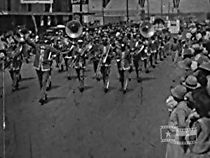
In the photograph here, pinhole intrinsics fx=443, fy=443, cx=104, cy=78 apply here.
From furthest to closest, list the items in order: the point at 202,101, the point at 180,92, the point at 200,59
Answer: the point at 200,59
the point at 180,92
the point at 202,101

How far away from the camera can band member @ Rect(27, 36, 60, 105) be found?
3607mm

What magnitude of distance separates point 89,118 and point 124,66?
1.69 ft

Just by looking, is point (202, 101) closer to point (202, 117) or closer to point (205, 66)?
point (202, 117)

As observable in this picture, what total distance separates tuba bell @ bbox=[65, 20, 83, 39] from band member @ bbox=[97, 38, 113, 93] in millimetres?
212

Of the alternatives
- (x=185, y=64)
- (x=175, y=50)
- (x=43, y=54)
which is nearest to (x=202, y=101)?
(x=185, y=64)

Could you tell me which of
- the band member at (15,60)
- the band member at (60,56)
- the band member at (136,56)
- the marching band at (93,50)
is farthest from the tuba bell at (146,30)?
the band member at (15,60)

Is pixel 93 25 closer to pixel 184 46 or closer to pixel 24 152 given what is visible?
pixel 184 46

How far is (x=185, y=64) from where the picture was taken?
3.27 meters

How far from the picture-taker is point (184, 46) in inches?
140

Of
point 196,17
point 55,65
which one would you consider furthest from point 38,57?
point 196,17

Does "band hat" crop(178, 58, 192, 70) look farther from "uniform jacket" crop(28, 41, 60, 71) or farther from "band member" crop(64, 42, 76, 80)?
"uniform jacket" crop(28, 41, 60, 71)

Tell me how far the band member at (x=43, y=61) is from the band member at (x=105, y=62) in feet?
1.22

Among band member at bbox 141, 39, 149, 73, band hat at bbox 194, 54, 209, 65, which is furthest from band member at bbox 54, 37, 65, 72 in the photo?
band hat at bbox 194, 54, 209, 65

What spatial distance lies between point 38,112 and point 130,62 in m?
0.86
